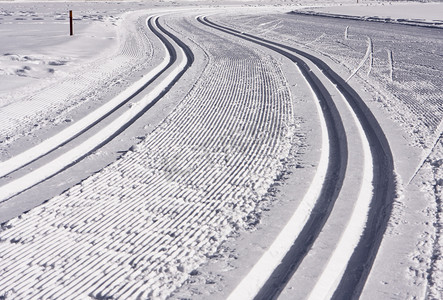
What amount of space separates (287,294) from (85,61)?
8850 mm

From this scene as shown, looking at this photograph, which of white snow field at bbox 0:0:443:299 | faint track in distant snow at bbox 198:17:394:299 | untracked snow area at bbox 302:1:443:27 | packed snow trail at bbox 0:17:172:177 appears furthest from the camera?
untracked snow area at bbox 302:1:443:27

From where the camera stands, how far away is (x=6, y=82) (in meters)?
8.48

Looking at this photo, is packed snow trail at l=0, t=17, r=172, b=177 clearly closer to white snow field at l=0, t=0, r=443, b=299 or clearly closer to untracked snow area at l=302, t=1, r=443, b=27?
white snow field at l=0, t=0, r=443, b=299

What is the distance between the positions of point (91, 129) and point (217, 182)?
227 cm

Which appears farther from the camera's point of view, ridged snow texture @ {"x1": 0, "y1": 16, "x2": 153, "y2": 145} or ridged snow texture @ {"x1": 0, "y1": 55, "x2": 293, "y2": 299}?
ridged snow texture @ {"x1": 0, "y1": 16, "x2": 153, "y2": 145}

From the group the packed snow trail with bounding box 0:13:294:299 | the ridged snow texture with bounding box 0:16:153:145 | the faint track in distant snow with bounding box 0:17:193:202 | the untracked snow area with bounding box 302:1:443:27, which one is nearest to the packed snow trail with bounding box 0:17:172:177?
the faint track in distant snow with bounding box 0:17:193:202

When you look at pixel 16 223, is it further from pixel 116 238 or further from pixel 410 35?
pixel 410 35

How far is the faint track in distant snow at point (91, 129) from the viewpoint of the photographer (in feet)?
16.6

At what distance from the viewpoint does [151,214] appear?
13.9 ft

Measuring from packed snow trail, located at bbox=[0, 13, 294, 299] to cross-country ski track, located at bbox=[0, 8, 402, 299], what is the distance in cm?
1

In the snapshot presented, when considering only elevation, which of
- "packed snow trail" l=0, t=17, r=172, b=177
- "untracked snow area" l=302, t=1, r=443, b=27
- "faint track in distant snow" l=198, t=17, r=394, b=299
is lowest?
"packed snow trail" l=0, t=17, r=172, b=177

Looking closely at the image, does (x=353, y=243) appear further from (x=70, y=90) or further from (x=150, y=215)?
(x=70, y=90)

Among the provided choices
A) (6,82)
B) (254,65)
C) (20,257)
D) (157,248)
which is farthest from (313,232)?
(254,65)

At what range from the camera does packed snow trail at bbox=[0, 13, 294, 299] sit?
11.0ft
